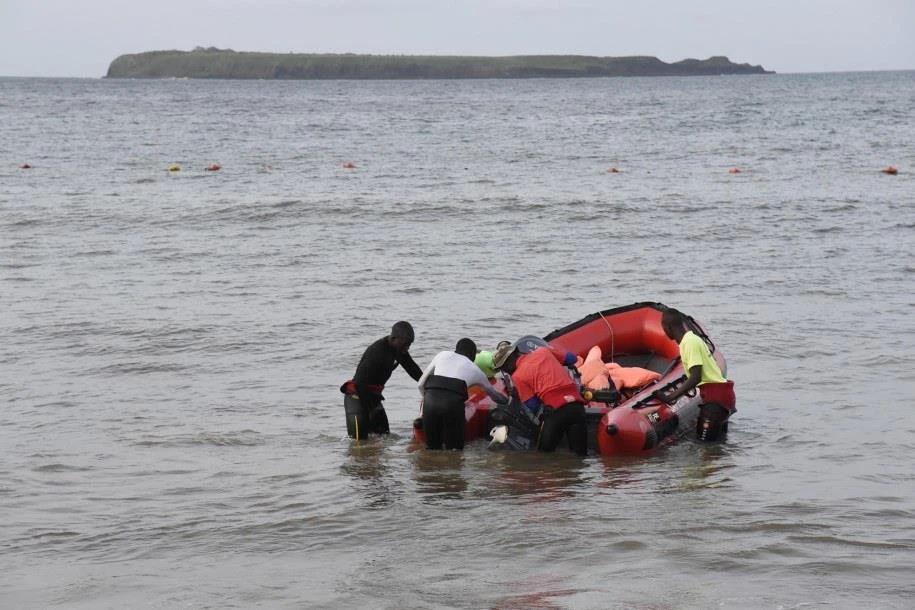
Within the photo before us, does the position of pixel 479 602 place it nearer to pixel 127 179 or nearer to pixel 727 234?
pixel 727 234

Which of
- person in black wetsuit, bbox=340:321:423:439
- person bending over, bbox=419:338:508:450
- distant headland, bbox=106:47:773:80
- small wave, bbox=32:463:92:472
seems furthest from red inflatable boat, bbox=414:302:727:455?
distant headland, bbox=106:47:773:80

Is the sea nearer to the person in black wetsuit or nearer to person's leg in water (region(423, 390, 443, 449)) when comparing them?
person's leg in water (region(423, 390, 443, 449))

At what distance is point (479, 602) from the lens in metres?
6.30

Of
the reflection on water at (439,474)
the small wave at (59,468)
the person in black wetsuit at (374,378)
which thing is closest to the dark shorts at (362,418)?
the person in black wetsuit at (374,378)

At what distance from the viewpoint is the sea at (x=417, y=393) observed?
6.88 m

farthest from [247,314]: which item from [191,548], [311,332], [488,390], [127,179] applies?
[127,179]

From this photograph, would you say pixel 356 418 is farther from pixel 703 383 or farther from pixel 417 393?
pixel 703 383

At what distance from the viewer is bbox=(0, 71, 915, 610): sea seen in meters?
6.88

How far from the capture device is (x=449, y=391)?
903 cm

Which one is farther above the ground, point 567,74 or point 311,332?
point 567,74

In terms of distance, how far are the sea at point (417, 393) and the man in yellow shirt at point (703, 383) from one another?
24 cm

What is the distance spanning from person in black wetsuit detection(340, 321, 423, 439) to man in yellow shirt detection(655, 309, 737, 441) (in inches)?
81.8

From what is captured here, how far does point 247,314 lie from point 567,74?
17558cm

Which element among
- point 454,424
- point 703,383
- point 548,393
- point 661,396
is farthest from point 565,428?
point 703,383
